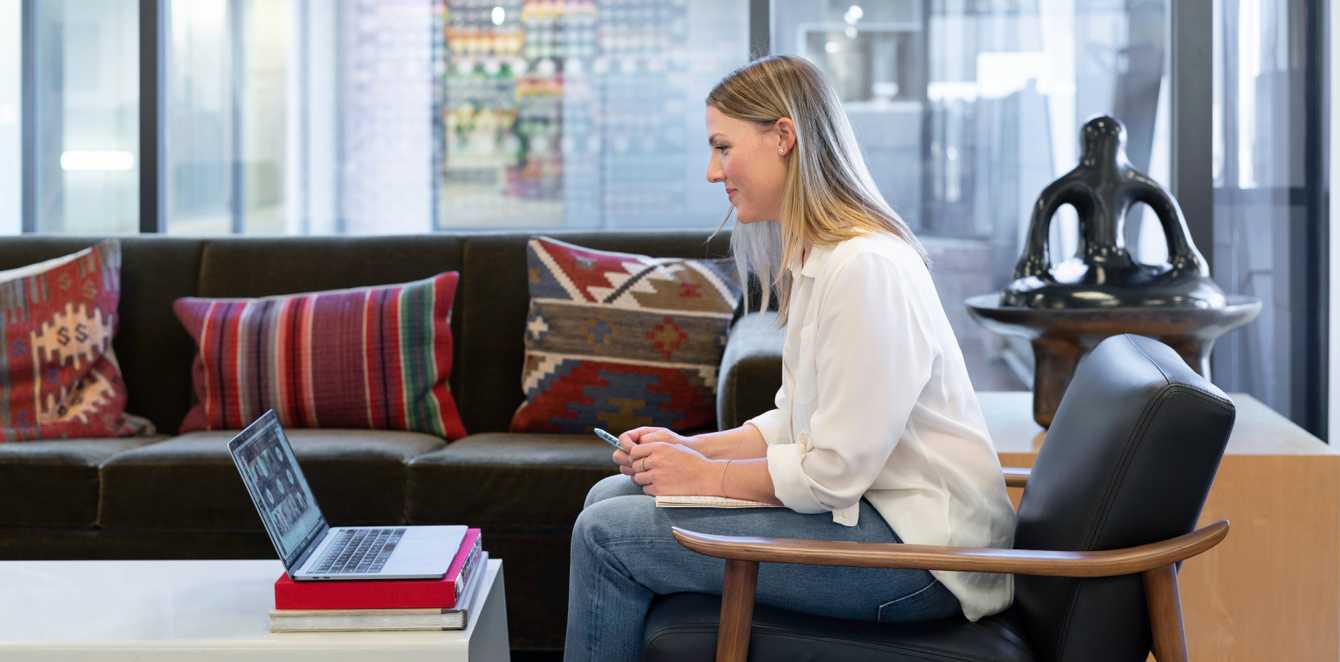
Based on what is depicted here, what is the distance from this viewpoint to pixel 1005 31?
12.1 ft

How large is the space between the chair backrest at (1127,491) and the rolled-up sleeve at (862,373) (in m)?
0.22

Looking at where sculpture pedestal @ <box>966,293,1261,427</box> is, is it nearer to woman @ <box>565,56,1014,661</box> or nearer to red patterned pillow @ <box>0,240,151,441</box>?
woman @ <box>565,56,1014,661</box>

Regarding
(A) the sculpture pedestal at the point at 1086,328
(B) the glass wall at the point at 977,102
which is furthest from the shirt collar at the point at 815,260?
(B) the glass wall at the point at 977,102

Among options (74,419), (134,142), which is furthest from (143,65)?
(74,419)

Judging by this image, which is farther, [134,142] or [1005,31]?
[134,142]

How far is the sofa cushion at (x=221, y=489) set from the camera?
271 centimetres

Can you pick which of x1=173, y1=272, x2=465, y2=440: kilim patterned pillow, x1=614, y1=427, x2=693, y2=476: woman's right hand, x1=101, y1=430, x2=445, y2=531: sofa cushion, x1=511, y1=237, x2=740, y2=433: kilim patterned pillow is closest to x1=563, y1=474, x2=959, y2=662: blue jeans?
x1=614, y1=427, x2=693, y2=476: woman's right hand

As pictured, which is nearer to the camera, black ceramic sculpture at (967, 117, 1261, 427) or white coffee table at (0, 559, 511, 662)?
white coffee table at (0, 559, 511, 662)

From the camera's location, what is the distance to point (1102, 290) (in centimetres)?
245

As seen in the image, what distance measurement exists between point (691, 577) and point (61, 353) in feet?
6.62

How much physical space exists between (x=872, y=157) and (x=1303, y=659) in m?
1.85

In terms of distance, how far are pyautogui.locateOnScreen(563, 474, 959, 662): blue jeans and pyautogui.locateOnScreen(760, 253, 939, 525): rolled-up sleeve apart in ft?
0.21

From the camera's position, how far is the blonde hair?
5.85 ft

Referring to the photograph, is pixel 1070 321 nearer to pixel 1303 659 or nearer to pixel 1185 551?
pixel 1303 659
